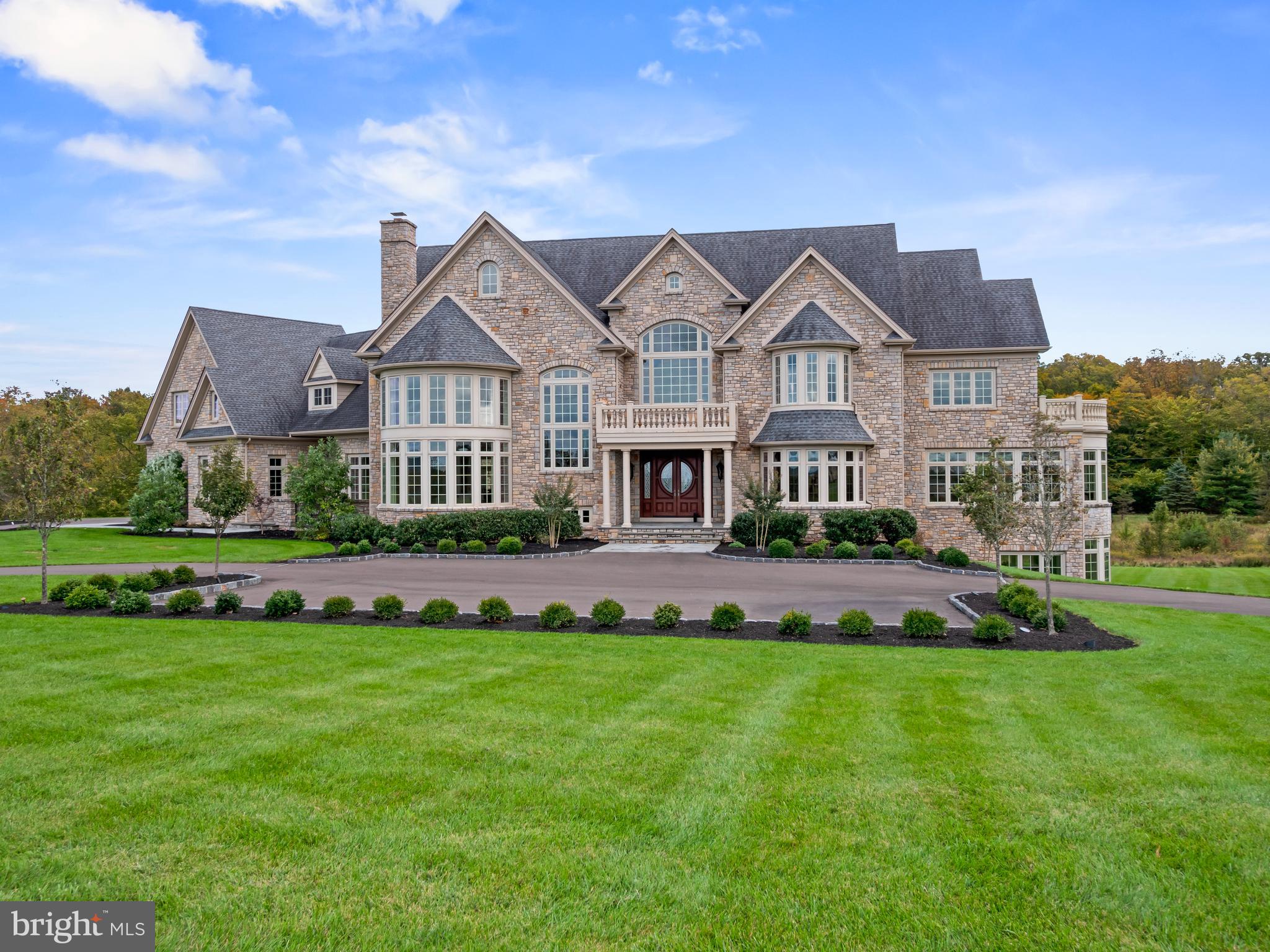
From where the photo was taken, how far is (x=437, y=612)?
1283 centimetres

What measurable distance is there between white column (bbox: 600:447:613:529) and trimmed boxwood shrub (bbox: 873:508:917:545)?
29.4 feet

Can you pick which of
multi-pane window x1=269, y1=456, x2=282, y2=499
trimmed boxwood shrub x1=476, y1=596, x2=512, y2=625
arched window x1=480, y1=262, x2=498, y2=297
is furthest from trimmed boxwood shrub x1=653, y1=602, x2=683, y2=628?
multi-pane window x1=269, y1=456, x2=282, y2=499

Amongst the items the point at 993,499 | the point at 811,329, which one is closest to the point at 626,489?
the point at 811,329

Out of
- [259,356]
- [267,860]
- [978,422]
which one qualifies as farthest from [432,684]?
[259,356]

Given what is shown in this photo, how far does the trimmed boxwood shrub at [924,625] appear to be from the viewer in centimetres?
1170

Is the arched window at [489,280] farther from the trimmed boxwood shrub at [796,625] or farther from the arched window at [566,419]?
the trimmed boxwood shrub at [796,625]

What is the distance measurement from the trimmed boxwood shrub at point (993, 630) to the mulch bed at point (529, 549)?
51.1 ft

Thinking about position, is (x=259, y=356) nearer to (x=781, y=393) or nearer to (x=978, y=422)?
(x=781, y=393)

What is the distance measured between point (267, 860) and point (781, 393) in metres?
25.1

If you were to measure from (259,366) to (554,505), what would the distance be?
18.1 m

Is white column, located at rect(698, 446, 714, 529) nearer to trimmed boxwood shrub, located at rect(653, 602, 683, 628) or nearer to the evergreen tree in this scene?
trimmed boxwood shrub, located at rect(653, 602, 683, 628)

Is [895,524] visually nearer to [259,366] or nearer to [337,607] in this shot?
[337,607]

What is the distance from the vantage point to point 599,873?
4.41m

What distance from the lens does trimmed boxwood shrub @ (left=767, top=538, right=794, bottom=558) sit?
2344 cm
